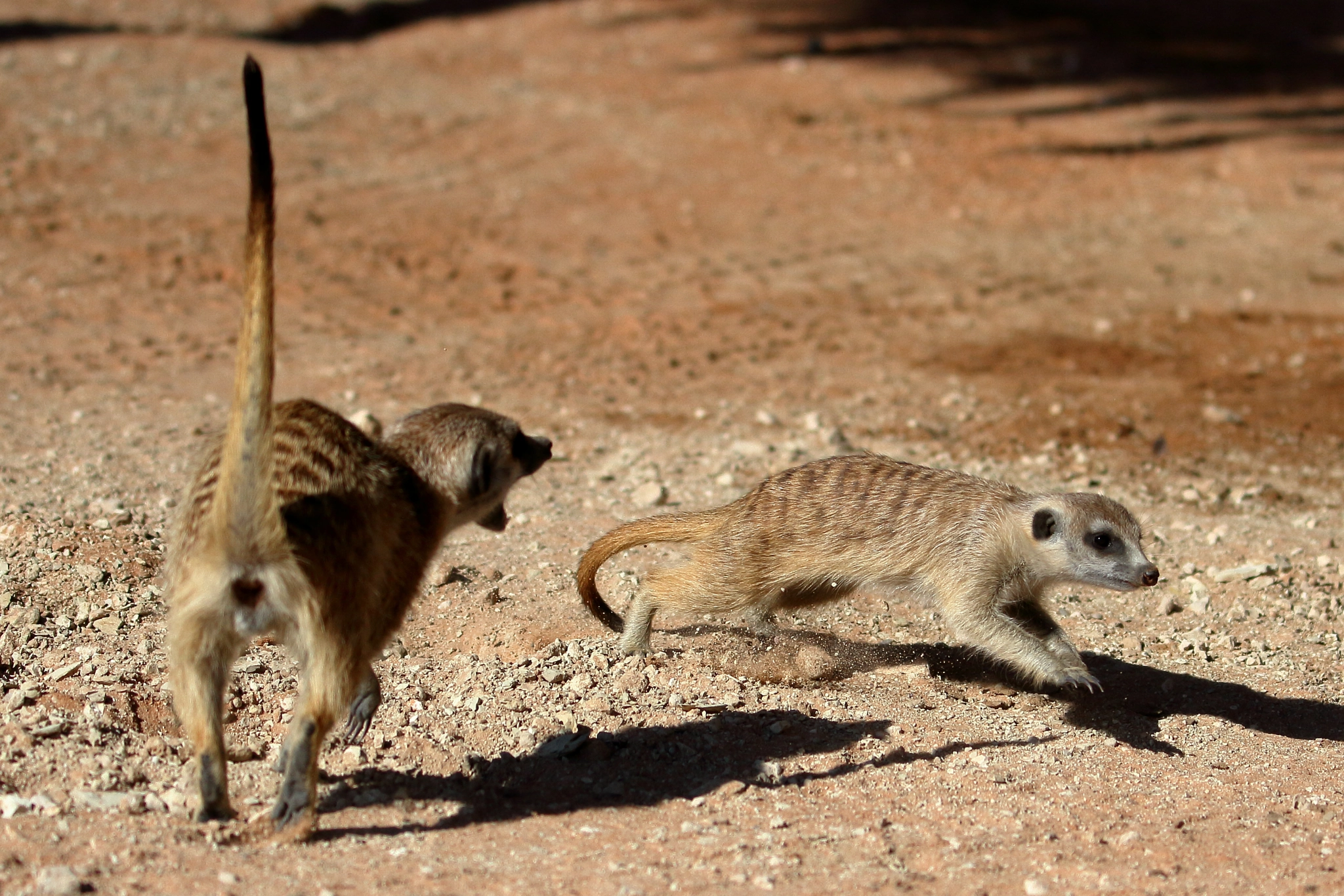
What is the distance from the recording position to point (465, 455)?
12.5 feet

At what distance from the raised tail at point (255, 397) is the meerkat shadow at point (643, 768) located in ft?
2.91

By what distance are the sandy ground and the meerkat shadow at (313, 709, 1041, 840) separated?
0.6 inches

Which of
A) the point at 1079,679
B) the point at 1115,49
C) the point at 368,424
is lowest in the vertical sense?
the point at 1079,679

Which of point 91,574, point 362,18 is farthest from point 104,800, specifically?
point 362,18

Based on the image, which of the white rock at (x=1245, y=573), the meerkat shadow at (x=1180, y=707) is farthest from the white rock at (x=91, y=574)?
the white rock at (x=1245, y=573)

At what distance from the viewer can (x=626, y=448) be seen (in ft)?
21.3

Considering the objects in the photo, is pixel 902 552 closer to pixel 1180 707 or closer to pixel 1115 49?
pixel 1180 707

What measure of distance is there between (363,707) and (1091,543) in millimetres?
2421

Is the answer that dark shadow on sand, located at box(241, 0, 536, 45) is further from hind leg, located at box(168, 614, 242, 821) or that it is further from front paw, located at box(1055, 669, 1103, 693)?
hind leg, located at box(168, 614, 242, 821)

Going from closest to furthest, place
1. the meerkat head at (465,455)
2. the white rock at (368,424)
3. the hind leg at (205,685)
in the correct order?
the hind leg at (205,685), the meerkat head at (465,455), the white rock at (368,424)

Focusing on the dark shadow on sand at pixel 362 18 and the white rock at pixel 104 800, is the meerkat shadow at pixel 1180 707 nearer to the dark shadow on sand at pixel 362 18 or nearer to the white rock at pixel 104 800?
the white rock at pixel 104 800

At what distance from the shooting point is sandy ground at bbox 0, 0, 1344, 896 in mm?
3543

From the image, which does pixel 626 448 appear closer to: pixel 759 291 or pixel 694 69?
pixel 759 291

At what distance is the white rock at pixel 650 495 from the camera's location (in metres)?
5.76
